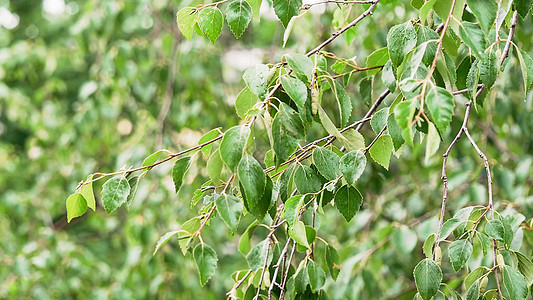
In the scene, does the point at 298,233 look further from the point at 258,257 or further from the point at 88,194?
the point at 88,194

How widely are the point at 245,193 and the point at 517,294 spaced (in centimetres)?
30

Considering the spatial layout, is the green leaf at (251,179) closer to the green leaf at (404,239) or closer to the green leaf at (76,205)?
the green leaf at (76,205)

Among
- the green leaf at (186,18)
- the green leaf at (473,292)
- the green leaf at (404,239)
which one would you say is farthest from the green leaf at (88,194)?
the green leaf at (404,239)

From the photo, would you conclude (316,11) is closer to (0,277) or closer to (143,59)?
(143,59)

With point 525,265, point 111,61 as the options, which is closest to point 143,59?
point 111,61

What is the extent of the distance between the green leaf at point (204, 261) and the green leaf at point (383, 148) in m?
0.22

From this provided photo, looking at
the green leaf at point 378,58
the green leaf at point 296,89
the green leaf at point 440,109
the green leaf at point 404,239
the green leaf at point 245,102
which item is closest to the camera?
the green leaf at point 440,109

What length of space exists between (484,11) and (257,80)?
0.72ft

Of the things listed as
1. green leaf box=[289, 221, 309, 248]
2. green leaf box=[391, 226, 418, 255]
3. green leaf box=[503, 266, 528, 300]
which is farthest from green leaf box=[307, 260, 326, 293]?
green leaf box=[391, 226, 418, 255]

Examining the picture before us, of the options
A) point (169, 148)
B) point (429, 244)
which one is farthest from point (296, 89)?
point (169, 148)

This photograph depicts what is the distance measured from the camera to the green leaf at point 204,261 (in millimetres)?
757

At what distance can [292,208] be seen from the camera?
704 mm

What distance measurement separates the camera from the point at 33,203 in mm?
2908

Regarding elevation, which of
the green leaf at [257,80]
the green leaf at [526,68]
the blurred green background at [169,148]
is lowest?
the blurred green background at [169,148]
